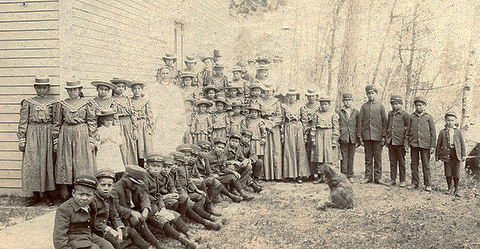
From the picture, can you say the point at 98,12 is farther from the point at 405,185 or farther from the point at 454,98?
the point at 454,98

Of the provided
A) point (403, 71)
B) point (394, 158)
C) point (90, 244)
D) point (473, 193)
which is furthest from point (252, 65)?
point (90, 244)

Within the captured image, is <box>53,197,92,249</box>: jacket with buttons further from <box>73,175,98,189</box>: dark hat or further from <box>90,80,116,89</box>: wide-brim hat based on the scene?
<box>90,80,116,89</box>: wide-brim hat

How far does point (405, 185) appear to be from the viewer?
344 inches

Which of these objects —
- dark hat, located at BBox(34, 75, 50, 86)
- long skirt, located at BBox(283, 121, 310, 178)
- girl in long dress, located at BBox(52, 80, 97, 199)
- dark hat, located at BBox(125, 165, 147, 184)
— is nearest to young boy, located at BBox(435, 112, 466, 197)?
long skirt, located at BBox(283, 121, 310, 178)

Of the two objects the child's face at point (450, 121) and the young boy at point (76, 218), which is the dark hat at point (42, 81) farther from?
the child's face at point (450, 121)

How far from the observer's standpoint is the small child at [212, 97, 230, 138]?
28.2 ft

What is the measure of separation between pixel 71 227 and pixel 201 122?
506 cm

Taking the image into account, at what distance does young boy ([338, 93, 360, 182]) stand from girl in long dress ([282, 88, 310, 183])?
0.95m

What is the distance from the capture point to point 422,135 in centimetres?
812

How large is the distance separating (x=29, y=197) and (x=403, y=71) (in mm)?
15813

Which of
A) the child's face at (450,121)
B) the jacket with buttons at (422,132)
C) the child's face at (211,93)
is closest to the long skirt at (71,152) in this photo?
the child's face at (211,93)

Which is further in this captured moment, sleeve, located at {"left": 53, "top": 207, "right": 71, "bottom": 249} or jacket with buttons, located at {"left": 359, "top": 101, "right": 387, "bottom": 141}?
jacket with buttons, located at {"left": 359, "top": 101, "right": 387, "bottom": 141}

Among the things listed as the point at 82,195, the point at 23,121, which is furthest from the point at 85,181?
the point at 23,121

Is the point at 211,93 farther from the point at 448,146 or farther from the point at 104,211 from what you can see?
the point at 104,211
